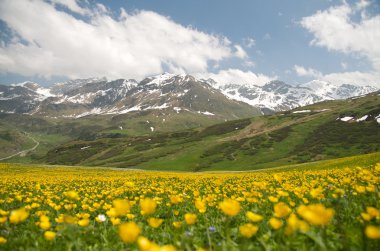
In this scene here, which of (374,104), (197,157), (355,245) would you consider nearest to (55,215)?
(355,245)

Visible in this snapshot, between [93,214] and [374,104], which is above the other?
[374,104]

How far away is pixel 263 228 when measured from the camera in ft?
19.2

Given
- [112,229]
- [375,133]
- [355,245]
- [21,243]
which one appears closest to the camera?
[355,245]

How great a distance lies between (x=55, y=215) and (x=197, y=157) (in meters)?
151

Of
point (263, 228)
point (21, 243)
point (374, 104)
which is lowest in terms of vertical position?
point (263, 228)

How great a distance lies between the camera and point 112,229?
6410mm

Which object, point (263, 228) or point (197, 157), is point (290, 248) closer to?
point (263, 228)

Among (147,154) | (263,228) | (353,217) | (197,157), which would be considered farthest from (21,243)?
(147,154)

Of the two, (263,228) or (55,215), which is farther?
(55,215)

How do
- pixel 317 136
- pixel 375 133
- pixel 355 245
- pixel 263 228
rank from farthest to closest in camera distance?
1. pixel 317 136
2. pixel 375 133
3. pixel 263 228
4. pixel 355 245

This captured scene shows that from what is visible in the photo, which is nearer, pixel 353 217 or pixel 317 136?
pixel 353 217

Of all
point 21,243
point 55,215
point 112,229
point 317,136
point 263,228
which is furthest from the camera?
point 317,136

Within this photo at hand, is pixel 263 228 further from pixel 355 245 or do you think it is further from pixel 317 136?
pixel 317 136

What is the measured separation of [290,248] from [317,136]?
173m
